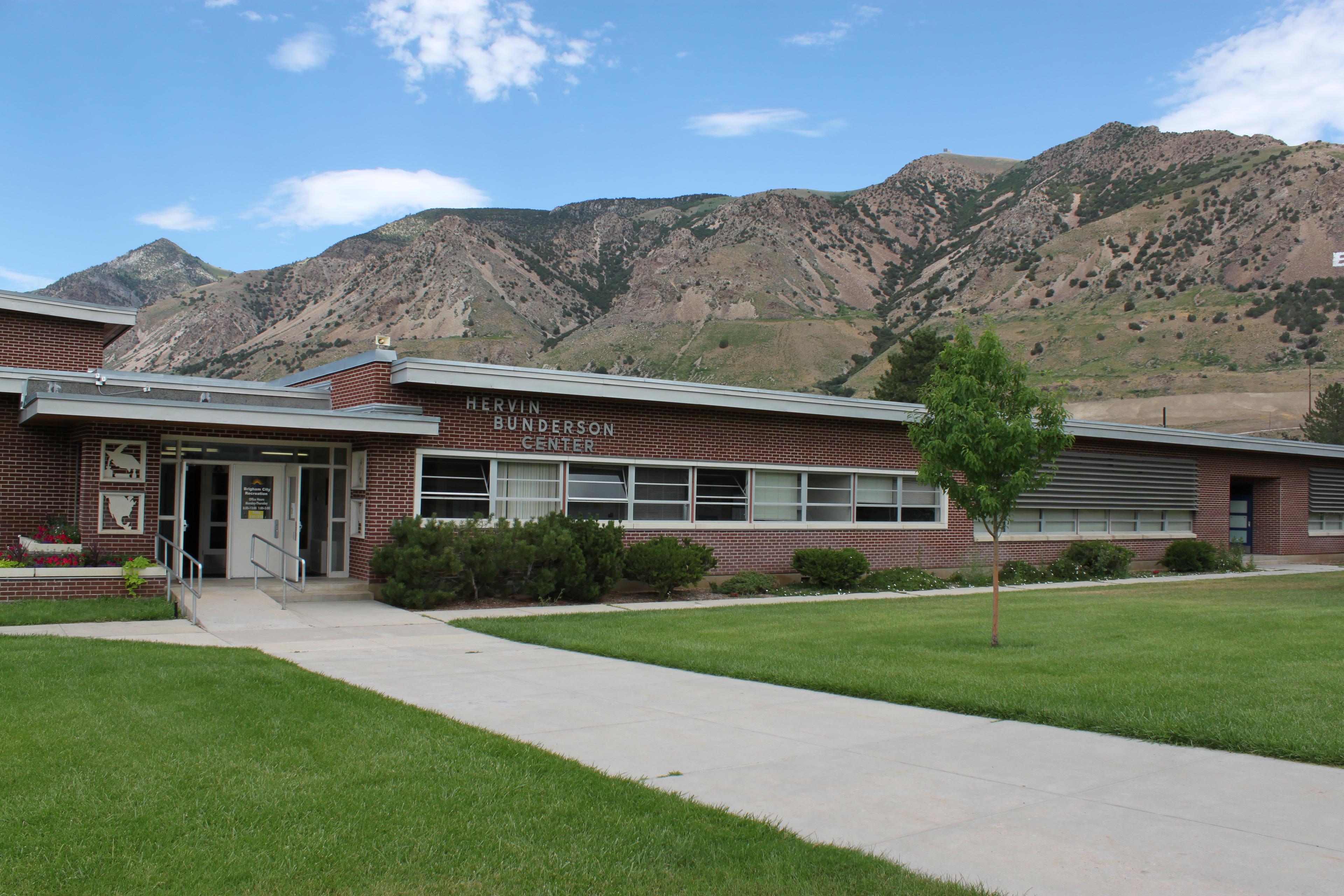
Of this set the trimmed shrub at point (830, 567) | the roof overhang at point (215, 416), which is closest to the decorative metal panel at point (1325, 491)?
the trimmed shrub at point (830, 567)

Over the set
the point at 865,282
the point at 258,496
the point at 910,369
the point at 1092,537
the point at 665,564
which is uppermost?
the point at 865,282

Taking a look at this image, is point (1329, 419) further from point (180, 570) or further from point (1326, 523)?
point (180, 570)

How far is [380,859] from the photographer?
458 centimetres

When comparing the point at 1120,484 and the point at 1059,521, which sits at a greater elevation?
the point at 1120,484

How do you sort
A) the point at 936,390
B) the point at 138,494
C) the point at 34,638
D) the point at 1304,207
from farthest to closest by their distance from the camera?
the point at 1304,207 → the point at 138,494 → the point at 936,390 → the point at 34,638

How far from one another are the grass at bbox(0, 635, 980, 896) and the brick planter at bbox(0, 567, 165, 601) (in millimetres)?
7368

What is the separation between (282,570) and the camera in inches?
676

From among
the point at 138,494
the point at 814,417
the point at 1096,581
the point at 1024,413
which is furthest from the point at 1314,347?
the point at 138,494

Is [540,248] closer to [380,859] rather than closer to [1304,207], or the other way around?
[1304,207]

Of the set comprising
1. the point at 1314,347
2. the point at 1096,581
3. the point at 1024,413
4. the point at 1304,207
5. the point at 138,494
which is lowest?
the point at 1096,581

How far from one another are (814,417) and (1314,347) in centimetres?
7318

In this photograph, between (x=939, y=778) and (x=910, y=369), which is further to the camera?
(x=910, y=369)

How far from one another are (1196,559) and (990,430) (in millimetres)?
18059

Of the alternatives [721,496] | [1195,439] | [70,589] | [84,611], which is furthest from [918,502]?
[70,589]
